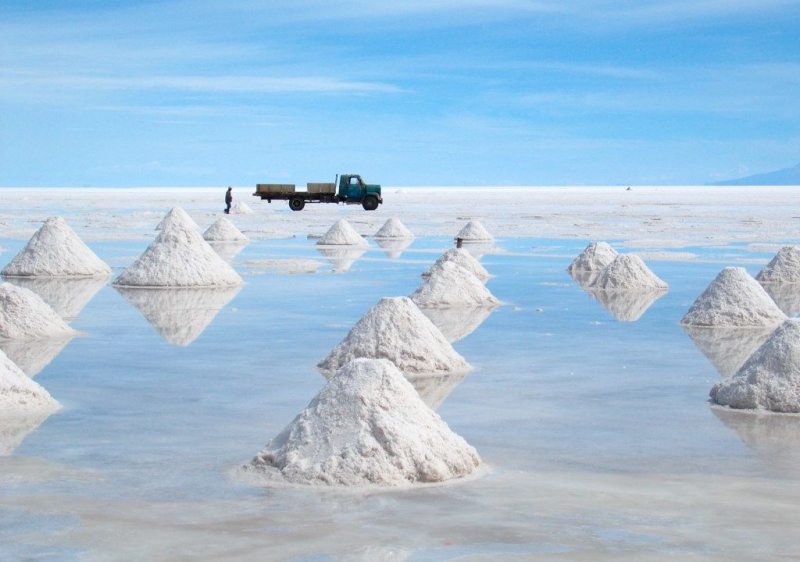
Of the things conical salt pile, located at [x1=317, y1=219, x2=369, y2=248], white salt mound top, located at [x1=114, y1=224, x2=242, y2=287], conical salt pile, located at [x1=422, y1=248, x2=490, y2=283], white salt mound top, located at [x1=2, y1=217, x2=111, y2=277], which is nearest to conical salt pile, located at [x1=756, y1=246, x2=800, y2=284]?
conical salt pile, located at [x1=422, y1=248, x2=490, y2=283]

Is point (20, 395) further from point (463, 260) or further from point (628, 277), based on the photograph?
point (628, 277)

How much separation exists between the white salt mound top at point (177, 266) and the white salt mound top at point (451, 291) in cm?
373

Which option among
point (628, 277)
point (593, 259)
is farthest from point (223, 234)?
point (628, 277)

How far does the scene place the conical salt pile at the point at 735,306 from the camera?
532 inches

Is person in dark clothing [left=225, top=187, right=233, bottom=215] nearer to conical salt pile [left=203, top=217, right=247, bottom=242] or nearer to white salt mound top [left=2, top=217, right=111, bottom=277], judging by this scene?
conical salt pile [left=203, top=217, right=247, bottom=242]

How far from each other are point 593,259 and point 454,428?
13376 mm

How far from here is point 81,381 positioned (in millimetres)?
9695

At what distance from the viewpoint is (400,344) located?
10219 millimetres

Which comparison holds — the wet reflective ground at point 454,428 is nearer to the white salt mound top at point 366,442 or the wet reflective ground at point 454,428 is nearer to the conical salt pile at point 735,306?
the white salt mound top at point 366,442

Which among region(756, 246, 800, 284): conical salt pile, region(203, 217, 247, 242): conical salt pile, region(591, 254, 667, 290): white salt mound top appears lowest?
region(203, 217, 247, 242): conical salt pile

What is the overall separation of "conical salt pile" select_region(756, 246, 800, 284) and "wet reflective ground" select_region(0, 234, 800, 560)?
501 cm

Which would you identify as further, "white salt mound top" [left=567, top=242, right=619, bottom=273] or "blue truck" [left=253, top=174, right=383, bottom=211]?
"blue truck" [left=253, top=174, right=383, bottom=211]

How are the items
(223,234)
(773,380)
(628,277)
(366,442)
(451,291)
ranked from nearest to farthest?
(366,442)
(773,380)
(451,291)
(628,277)
(223,234)

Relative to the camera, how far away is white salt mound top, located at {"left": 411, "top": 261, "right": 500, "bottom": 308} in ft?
49.6
